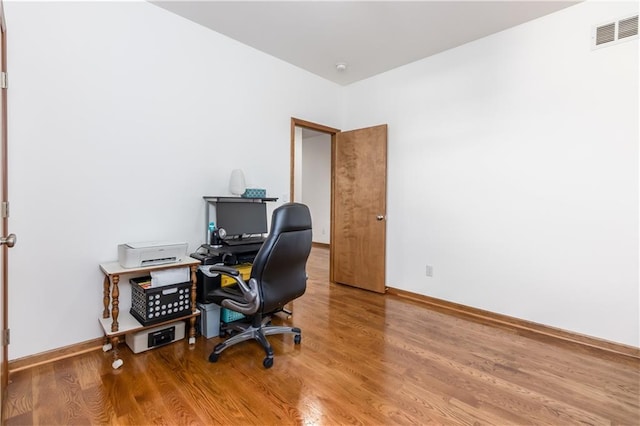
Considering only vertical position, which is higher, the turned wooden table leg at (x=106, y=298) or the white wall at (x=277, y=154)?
the white wall at (x=277, y=154)

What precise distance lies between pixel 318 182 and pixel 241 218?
4512 mm

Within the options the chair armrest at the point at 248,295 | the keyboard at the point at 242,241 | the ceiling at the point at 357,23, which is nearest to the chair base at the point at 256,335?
the chair armrest at the point at 248,295

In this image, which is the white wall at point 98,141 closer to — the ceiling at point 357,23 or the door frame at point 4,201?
the door frame at point 4,201

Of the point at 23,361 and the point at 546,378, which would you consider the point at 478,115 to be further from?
the point at 23,361

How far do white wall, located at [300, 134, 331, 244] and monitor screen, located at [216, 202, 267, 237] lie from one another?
3.95 metres

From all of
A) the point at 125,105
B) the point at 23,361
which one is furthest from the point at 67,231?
the point at 125,105

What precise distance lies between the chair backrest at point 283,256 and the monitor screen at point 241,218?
2.96 ft

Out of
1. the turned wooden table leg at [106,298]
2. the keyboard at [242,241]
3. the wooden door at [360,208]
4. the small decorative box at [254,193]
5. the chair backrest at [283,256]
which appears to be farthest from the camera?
the wooden door at [360,208]

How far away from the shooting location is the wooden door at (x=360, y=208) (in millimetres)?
3859

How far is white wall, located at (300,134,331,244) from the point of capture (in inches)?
282

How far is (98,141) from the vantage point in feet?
7.72

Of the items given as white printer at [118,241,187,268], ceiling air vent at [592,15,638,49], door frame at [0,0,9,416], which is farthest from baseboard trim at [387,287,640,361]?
door frame at [0,0,9,416]

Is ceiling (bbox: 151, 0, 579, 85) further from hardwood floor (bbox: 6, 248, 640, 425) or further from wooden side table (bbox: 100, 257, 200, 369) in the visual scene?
hardwood floor (bbox: 6, 248, 640, 425)

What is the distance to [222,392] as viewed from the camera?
1.85m
